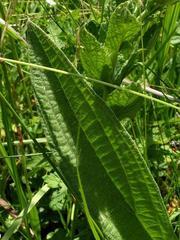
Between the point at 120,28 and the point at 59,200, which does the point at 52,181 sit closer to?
the point at 59,200

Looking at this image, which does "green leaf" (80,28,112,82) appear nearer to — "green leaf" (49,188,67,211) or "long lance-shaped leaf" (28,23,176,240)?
"long lance-shaped leaf" (28,23,176,240)

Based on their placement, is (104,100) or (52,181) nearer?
(104,100)

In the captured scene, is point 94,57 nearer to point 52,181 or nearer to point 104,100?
point 104,100

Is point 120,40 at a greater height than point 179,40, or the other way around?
point 120,40

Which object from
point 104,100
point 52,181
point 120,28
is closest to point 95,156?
point 104,100

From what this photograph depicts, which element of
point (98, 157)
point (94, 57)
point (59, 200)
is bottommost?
point (59, 200)

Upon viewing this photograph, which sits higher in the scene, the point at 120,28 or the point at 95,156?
the point at 120,28

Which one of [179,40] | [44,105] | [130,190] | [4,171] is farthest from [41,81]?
[179,40]

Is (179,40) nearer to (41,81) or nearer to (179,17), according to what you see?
(179,17)
